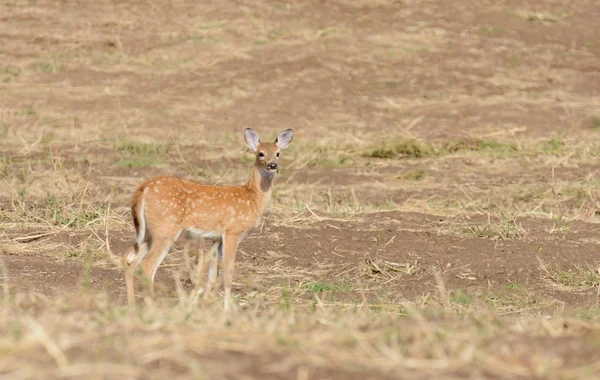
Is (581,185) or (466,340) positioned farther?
(581,185)

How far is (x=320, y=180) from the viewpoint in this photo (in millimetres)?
15102

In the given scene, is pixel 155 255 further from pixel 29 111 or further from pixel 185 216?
pixel 29 111

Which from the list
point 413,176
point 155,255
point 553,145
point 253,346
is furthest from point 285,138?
point 553,145

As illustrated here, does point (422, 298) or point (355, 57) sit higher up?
point (422, 298)

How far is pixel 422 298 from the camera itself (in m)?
9.14

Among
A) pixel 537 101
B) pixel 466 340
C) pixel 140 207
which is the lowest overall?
pixel 537 101

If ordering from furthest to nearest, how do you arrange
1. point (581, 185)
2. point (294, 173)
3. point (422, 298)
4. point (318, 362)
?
point (294, 173), point (581, 185), point (422, 298), point (318, 362)

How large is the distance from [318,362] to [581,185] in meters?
10.2

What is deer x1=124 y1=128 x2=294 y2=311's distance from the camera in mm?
9414

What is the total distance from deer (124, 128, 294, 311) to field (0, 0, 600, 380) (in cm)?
28

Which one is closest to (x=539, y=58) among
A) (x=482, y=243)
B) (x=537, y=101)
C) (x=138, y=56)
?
(x=537, y=101)

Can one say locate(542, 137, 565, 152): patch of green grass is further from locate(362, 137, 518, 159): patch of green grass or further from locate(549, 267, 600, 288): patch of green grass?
locate(549, 267, 600, 288): patch of green grass

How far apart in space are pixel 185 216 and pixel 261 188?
103cm

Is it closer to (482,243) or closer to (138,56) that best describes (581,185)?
(482,243)
